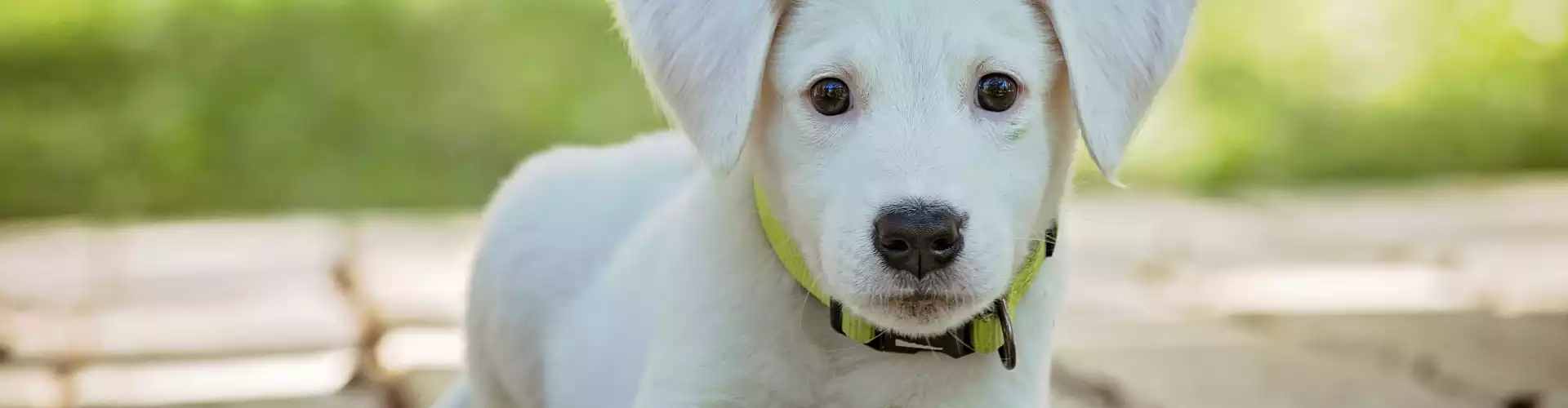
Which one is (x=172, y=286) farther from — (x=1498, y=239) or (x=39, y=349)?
(x=1498, y=239)

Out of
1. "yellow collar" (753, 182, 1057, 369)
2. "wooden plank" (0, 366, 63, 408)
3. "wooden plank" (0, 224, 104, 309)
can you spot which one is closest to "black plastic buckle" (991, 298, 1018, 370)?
"yellow collar" (753, 182, 1057, 369)

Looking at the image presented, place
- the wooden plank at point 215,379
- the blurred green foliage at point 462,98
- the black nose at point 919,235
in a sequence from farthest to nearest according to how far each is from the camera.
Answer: the blurred green foliage at point 462,98 → the wooden plank at point 215,379 → the black nose at point 919,235

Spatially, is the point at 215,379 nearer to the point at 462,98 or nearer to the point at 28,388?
the point at 28,388

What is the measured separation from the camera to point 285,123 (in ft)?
22.6

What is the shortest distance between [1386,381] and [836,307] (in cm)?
220

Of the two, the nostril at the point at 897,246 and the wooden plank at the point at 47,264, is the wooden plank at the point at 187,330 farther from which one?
the nostril at the point at 897,246

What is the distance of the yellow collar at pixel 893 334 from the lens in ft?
7.20

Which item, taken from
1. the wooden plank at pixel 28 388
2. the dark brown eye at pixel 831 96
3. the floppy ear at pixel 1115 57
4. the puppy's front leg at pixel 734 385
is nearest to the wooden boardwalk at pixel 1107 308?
the wooden plank at pixel 28 388

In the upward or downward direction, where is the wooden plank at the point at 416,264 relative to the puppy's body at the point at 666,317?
upward

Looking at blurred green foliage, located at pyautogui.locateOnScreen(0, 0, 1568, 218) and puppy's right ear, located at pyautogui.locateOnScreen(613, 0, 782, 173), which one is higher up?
blurred green foliage, located at pyautogui.locateOnScreen(0, 0, 1568, 218)

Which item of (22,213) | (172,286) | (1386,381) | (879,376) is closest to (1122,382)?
(1386,381)

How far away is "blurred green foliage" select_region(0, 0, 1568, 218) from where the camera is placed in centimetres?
673

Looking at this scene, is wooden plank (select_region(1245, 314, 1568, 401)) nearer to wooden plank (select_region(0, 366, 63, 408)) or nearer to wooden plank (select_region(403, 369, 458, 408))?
wooden plank (select_region(403, 369, 458, 408))

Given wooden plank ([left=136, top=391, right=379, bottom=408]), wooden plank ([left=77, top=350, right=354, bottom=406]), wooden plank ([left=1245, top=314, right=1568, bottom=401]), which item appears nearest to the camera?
wooden plank ([left=136, top=391, right=379, bottom=408])
